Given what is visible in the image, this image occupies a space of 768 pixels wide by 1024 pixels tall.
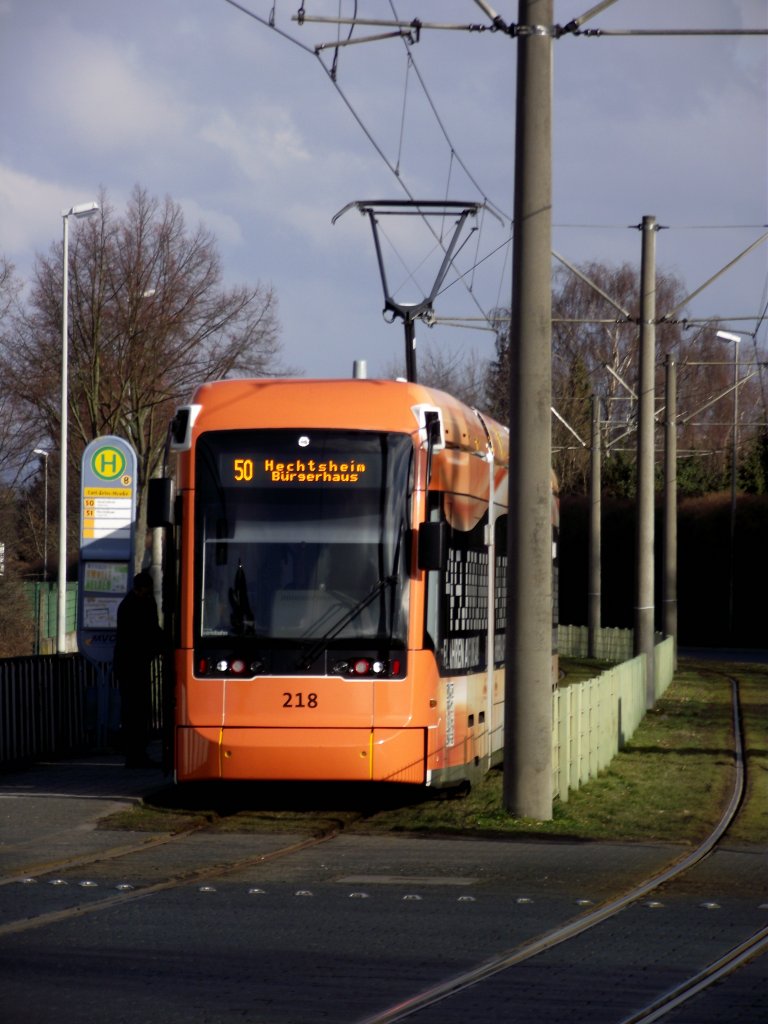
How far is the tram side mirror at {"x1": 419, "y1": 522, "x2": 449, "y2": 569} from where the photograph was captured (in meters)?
12.7

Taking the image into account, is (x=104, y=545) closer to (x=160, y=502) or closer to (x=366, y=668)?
(x=160, y=502)

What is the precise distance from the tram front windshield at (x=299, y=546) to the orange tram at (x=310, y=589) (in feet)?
0.03

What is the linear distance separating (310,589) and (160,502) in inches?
52.5

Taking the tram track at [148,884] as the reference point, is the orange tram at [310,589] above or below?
above

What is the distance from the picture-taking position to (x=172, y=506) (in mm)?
13102

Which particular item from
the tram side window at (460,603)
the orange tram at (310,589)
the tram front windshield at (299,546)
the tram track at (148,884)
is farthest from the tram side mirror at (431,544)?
the tram track at (148,884)

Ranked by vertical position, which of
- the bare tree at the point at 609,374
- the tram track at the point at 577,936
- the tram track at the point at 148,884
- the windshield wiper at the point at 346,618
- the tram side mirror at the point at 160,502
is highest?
the bare tree at the point at 609,374

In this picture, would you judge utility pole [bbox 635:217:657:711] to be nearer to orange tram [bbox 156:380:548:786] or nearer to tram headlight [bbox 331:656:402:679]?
orange tram [bbox 156:380:548:786]

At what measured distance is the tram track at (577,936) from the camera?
6.70 metres

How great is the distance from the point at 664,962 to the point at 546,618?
18.7 feet

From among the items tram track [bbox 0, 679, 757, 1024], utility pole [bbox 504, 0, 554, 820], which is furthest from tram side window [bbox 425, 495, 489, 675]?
tram track [bbox 0, 679, 757, 1024]

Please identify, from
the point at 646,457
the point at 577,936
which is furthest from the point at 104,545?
the point at 577,936

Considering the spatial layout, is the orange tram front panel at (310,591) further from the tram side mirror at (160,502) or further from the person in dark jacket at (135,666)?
the person in dark jacket at (135,666)

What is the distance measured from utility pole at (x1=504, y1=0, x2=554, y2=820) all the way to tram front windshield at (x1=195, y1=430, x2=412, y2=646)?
3.20 feet
